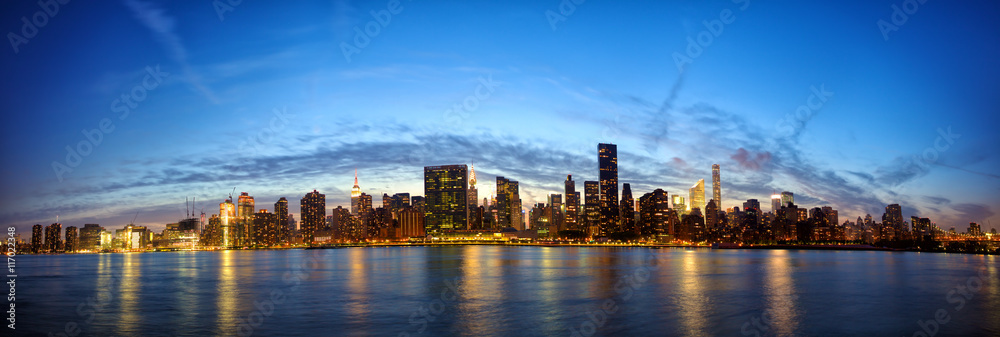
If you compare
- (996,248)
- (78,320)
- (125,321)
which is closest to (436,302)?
(125,321)

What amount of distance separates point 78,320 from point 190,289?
84.5 ft

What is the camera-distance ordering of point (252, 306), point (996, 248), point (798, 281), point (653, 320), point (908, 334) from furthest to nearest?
point (996, 248)
point (798, 281)
point (252, 306)
point (653, 320)
point (908, 334)

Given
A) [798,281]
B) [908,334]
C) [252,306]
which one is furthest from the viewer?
[798,281]

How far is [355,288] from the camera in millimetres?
67938

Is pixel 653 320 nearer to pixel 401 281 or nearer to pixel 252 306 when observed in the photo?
pixel 252 306

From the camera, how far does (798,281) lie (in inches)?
2886

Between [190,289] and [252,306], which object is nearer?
[252,306]

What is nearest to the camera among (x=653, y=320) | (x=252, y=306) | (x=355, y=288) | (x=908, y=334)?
(x=908, y=334)

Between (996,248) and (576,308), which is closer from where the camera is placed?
(576,308)

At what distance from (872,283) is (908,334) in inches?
1528

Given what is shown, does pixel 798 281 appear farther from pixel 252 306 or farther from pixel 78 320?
pixel 78 320

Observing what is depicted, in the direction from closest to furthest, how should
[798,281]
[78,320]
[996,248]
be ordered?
[78,320] < [798,281] < [996,248]

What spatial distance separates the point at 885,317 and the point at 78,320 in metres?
60.3

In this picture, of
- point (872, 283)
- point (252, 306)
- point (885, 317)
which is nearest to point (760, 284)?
point (872, 283)
